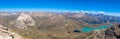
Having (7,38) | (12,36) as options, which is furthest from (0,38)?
(12,36)

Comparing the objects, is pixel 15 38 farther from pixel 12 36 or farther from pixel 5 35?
pixel 5 35

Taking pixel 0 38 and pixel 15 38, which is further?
pixel 15 38

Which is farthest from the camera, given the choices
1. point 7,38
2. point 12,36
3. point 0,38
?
point 12,36

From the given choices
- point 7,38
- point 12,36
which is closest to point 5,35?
point 7,38

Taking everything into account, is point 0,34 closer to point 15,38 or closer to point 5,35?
point 5,35

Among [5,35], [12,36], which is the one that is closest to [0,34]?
[5,35]

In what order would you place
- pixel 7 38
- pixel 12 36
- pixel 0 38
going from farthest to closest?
pixel 12 36 → pixel 7 38 → pixel 0 38

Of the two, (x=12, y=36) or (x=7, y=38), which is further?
(x=12, y=36)

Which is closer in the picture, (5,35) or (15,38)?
(5,35)

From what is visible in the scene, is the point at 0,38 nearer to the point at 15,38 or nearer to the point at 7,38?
the point at 7,38
